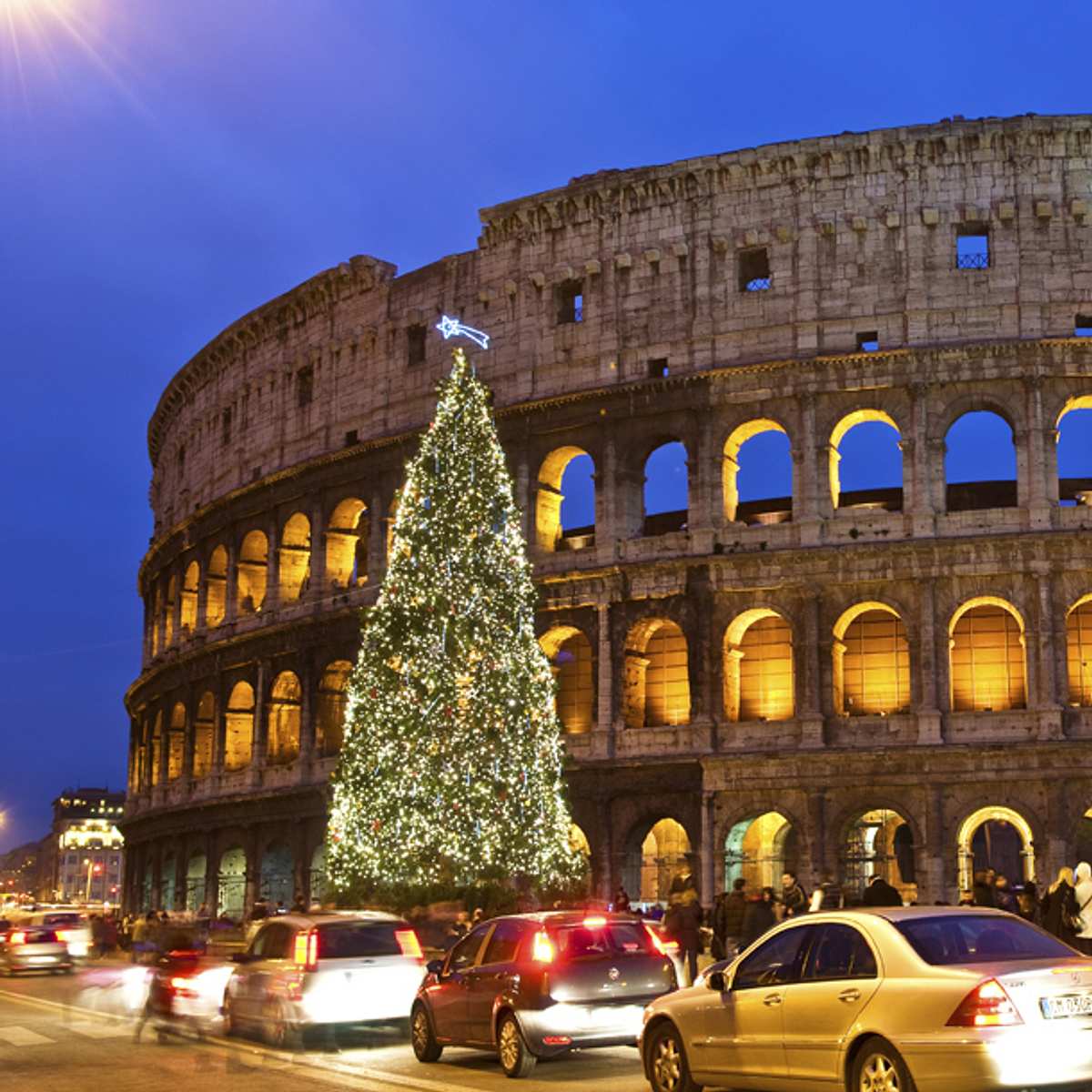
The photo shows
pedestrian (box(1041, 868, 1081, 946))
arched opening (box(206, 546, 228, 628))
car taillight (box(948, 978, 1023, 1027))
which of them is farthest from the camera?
arched opening (box(206, 546, 228, 628))

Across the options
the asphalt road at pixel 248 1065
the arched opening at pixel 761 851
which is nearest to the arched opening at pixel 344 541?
the arched opening at pixel 761 851

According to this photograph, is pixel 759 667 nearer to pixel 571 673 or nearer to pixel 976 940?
pixel 571 673

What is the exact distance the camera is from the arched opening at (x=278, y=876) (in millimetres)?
44094

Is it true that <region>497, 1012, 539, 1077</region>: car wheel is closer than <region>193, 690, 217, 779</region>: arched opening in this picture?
Yes

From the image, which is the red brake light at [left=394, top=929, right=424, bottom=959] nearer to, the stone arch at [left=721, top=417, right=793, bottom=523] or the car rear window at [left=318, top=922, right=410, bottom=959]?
the car rear window at [left=318, top=922, right=410, bottom=959]

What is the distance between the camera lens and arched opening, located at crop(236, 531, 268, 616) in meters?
47.8

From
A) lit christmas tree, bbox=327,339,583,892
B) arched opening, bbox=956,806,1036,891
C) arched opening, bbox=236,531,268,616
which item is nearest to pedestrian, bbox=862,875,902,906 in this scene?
lit christmas tree, bbox=327,339,583,892

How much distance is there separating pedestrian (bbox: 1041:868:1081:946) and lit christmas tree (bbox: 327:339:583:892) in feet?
39.8

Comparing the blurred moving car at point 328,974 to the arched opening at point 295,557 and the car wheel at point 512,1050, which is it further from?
the arched opening at point 295,557

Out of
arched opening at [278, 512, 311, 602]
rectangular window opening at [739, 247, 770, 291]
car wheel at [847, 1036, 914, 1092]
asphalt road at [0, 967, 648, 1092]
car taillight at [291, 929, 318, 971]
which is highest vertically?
rectangular window opening at [739, 247, 770, 291]

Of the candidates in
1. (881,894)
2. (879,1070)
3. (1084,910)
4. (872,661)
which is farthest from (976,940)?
(872,661)

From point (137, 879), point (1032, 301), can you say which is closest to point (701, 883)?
point (1032, 301)

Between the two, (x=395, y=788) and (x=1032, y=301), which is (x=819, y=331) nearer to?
(x=1032, y=301)

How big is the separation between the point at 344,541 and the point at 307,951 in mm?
27922
